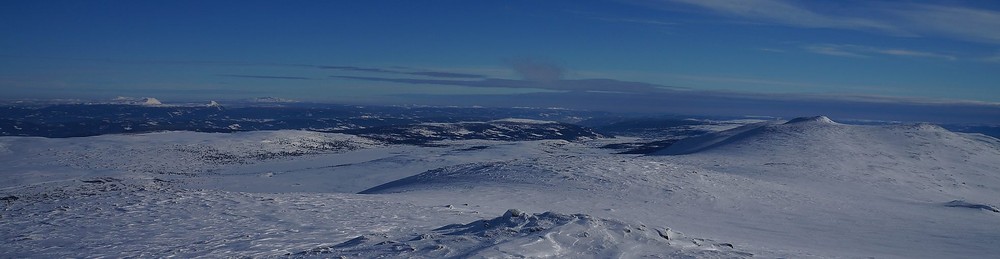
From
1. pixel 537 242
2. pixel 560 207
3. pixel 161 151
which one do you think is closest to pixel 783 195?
pixel 560 207

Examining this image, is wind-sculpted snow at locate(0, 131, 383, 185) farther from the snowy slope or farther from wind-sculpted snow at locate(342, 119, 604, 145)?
the snowy slope

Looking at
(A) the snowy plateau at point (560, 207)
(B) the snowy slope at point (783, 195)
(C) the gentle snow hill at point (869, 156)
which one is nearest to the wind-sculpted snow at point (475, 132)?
(A) the snowy plateau at point (560, 207)

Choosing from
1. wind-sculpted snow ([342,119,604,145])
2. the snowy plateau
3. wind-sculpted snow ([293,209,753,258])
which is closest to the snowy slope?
the snowy plateau

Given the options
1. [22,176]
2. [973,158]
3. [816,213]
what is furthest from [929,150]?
[22,176]

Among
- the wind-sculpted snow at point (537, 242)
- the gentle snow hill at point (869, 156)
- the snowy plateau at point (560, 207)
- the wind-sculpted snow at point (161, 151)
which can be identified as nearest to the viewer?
the wind-sculpted snow at point (537, 242)

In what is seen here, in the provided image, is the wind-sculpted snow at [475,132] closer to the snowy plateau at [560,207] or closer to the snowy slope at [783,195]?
the snowy plateau at [560,207]

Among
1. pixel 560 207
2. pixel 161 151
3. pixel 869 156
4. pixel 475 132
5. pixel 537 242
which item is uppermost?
pixel 537 242

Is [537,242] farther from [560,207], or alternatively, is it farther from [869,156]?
[869,156]
